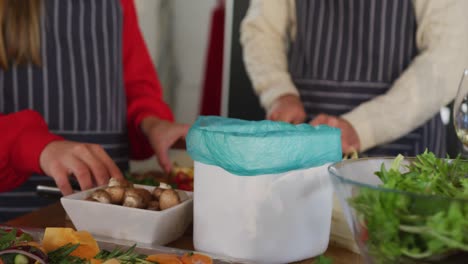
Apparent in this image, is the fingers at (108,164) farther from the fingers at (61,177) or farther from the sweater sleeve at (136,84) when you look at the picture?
the sweater sleeve at (136,84)

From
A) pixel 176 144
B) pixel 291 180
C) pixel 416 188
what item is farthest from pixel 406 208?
pixel 176 144

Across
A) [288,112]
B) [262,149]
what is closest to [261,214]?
[262,149]

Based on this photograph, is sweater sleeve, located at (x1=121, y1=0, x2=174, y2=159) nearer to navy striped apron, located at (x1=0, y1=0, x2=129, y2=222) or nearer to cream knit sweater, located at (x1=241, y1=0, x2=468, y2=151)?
navy striped apron, located at (x1=0, y1=0, x2=129, y2=222)

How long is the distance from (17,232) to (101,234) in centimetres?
13

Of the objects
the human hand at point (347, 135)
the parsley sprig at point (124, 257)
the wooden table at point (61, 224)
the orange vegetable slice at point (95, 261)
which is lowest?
the wooden table at point (61, 224)

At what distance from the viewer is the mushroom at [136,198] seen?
0.79 meters

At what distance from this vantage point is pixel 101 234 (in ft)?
2.60

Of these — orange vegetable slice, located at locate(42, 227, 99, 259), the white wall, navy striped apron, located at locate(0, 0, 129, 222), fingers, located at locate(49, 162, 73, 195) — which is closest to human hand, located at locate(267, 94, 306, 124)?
navy striped apron, located at locate(0, 0, 129, 222)

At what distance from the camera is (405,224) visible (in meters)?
0.51

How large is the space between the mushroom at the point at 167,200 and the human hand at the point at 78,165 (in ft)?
0.58

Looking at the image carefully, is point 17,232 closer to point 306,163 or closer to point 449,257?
point 306,163

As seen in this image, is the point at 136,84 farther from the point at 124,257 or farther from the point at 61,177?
the point at 124,257

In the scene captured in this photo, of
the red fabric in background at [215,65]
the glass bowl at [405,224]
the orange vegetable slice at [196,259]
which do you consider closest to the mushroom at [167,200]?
the orange vegetable slice at [196,259]

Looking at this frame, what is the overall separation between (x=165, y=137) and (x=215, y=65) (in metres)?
0.79
